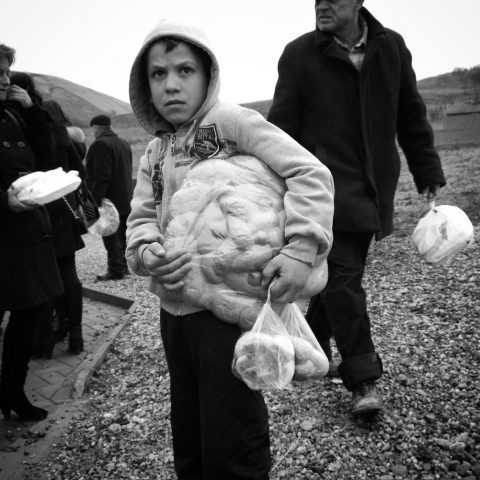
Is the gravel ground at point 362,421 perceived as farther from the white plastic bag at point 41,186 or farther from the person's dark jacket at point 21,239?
the white plastic bag at point 41,186

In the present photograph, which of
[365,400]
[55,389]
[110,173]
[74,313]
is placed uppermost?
[110,173]

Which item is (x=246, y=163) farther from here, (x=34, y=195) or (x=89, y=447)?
(x=89, y=447)

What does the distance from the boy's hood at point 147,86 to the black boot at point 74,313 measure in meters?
2.69

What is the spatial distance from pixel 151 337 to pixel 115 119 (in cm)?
3172

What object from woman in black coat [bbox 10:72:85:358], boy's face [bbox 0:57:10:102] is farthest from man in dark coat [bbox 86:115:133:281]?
boy's face [bbox 0:57:10:102]

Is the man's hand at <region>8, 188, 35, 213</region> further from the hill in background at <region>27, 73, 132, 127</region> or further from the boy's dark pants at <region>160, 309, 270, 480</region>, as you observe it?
the hill in background at <region>27, 73, 132, 127</region>

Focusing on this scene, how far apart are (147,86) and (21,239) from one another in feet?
5.05

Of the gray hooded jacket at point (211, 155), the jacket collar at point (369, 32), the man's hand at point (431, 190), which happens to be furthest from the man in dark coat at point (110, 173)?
the gray hooded jacket at point (211, 155)

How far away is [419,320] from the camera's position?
156 inches

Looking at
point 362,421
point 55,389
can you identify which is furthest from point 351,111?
point 55,389

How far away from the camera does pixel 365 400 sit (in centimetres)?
262

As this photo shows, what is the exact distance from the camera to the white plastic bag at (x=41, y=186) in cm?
289

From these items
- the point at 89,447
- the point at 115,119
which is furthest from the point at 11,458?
the point at 115,119

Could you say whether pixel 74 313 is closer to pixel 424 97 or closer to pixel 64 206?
pixel 64 206
